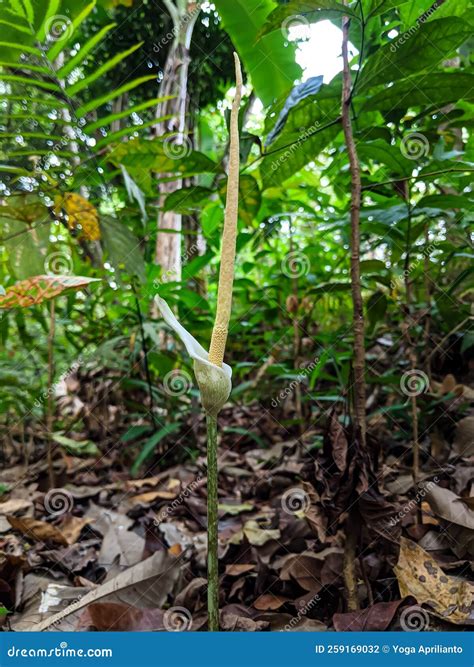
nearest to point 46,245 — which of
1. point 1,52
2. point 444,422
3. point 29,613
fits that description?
point 1,52

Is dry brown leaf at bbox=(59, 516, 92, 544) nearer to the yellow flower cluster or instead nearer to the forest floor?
the forest floor

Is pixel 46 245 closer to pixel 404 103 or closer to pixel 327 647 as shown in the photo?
pixel 404 103

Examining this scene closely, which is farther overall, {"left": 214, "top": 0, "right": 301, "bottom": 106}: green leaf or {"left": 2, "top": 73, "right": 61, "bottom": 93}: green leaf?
{"left": 214, "top": 0, "right": 301, "bottom": 106}: green leaf

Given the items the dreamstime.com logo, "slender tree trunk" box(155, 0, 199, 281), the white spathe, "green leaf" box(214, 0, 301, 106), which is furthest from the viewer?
"slender tree trunk" box(155, 0, 199, 281)
